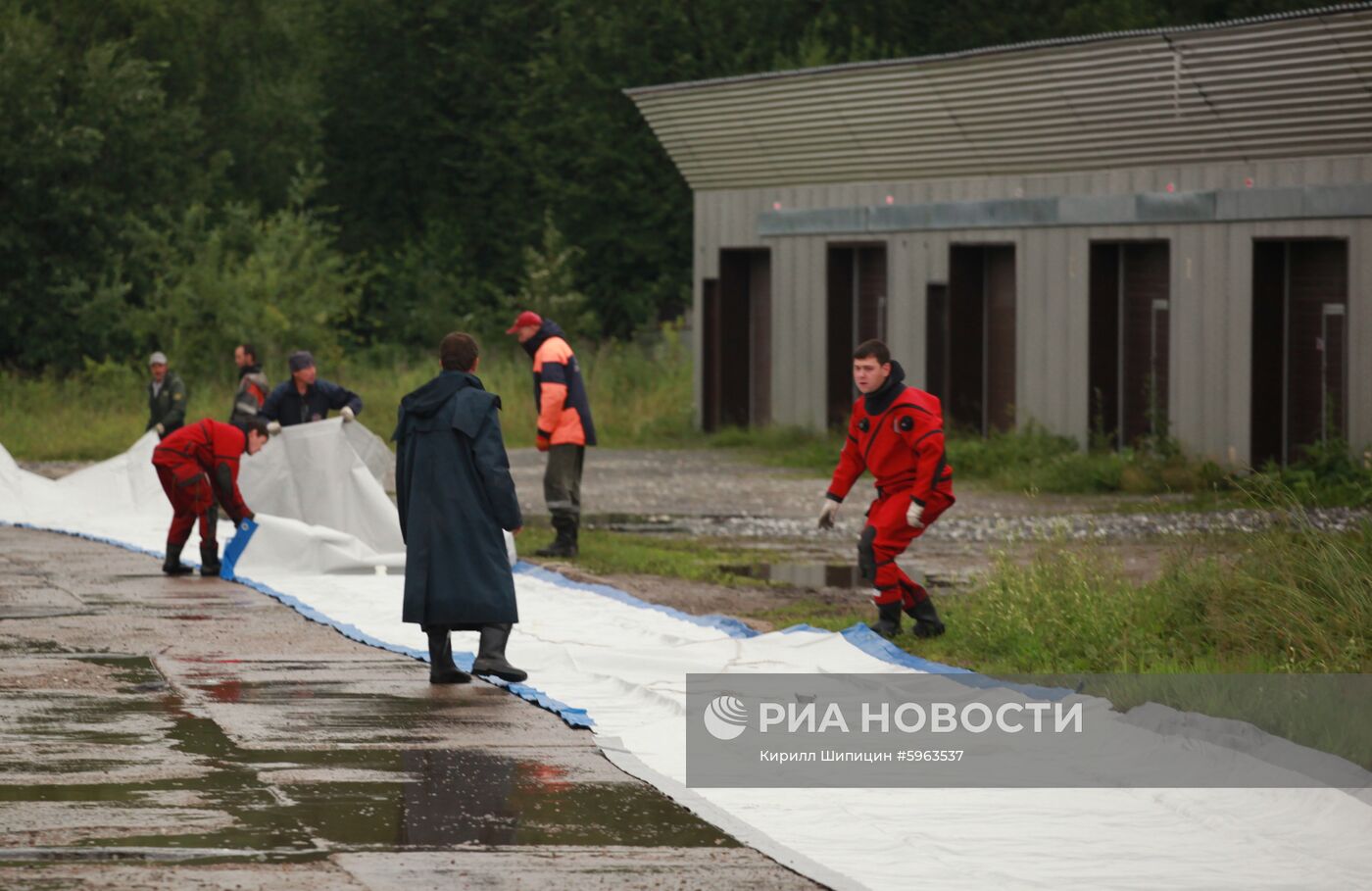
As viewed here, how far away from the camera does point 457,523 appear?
1141cm

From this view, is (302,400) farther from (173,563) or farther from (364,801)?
(364,801)

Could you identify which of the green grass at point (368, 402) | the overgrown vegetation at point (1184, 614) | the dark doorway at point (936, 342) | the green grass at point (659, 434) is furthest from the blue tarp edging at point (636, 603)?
the green grass at point (368, 402)

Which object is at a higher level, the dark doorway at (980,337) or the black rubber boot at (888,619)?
the dark doorway at (980,337)

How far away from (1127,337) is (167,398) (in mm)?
11115

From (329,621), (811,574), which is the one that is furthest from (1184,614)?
(811,574)

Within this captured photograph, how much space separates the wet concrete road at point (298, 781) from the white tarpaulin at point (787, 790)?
314mm

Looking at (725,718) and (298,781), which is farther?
(725,718)

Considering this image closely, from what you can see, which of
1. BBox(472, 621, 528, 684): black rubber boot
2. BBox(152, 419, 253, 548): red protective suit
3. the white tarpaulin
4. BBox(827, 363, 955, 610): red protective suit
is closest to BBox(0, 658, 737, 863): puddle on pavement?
the white tarpaulin

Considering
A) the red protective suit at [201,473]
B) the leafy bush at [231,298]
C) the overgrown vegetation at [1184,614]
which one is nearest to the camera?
the overgrown vegetation at [1184,614]

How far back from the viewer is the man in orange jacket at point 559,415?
687 inches

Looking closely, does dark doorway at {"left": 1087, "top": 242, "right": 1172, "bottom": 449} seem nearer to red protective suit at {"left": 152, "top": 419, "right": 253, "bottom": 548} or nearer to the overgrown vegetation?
red protective suit at {"left": 152, "top": 419, "right": 253, "bottom": 548}

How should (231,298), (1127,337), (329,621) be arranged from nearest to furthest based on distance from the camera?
(329,621) < (1127,337) < (231,298)

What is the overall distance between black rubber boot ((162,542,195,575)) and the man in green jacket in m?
6.36

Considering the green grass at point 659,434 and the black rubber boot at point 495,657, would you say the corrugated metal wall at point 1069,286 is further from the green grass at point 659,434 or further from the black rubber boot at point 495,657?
the black rubber boot at point 495,657
